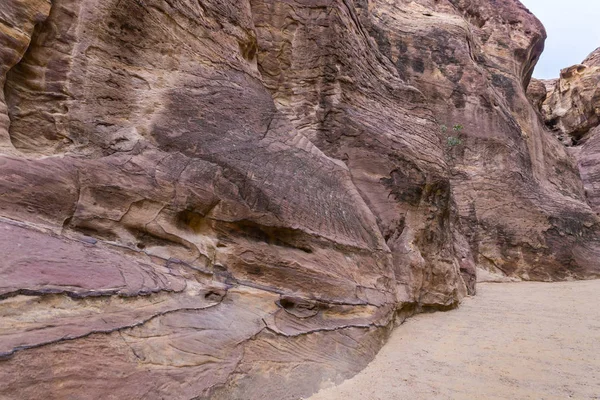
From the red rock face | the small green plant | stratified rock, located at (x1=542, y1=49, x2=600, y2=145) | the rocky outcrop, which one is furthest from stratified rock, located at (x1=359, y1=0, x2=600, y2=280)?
stratified rock, located at (x1=542, y1=49, x2=600, y2=145)

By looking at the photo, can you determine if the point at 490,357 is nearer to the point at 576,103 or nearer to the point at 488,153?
the point at 488,153

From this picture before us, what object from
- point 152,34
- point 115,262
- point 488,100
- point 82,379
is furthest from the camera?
point 488,100

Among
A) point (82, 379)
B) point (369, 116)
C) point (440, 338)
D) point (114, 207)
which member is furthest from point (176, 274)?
→ point (369, 116)

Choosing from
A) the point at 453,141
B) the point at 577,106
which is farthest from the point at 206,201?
the point at 577,106

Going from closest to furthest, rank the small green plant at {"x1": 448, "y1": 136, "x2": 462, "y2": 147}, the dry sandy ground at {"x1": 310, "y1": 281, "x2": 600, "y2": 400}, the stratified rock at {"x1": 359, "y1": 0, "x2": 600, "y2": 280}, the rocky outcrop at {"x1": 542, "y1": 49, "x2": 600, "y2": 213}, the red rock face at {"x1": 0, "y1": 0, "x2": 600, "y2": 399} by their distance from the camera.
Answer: the red rock face at {"x1": 0, "y1": 0, "x2": 600, "y2": 399} → the dry sandy ground at {"x1": 310, "y1": 281, "x2": 600, "y2": 400} → the stratified rock at {"x1": 359, "y1": 0, "x2": 600, "y2": 280} → the small green plant at {"x1": 448, "y1": 136, "x2": 462, "y2": 147} → the rocky outcrop at {"x1": 542, "y1": 49, "x2": 600, "y2": 213}

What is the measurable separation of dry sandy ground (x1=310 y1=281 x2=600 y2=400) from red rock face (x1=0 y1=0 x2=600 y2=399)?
0.27 meters

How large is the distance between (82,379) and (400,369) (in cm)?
249

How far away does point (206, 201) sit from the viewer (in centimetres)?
365

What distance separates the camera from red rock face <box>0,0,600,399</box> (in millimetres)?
2377

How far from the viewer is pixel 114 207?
3.20 meters

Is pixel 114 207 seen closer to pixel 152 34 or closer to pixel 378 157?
pixel 152 34

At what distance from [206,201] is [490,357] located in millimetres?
2869

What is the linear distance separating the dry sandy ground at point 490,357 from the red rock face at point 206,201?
273 millimetres

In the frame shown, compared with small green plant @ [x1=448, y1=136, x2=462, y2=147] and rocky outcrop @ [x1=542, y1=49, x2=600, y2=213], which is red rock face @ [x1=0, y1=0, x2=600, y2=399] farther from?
rocky outcrop @ [x1=542, y1=49, x2=600, y2=213]
